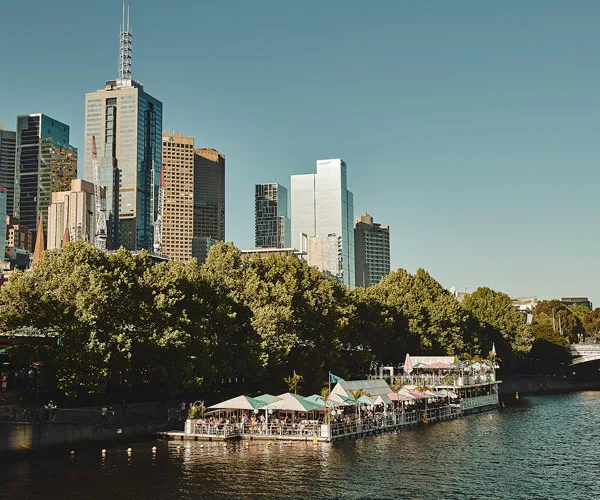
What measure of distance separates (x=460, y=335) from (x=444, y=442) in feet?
258

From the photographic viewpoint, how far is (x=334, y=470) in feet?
205

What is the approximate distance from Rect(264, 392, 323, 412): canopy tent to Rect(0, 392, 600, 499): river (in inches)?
159

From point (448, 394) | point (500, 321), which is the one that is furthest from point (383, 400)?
point (500, 321)

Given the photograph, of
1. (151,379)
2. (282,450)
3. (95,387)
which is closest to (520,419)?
(282,450)

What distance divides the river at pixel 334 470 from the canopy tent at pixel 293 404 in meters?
4.04

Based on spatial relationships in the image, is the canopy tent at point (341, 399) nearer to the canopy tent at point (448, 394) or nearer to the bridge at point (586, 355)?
the canopy tent at point (448, 394)

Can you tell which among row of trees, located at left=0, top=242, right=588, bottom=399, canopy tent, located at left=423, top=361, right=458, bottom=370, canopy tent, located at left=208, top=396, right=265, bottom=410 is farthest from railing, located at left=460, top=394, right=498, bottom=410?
canopy tent, located at left=208, top=396, right=265, bottom=410

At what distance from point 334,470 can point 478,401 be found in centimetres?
6520

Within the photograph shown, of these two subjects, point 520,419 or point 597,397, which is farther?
point 597,397

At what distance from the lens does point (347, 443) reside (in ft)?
259

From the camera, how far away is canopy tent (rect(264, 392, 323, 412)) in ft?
259

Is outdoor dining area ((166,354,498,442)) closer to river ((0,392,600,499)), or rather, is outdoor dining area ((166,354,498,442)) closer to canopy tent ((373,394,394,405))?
canopy tent ((373,394,394,405))

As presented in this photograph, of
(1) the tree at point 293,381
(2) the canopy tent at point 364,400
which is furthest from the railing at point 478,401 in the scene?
(1) the tree at point 293,381

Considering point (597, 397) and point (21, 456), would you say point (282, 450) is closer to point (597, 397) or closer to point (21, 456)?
point (21, 456)
